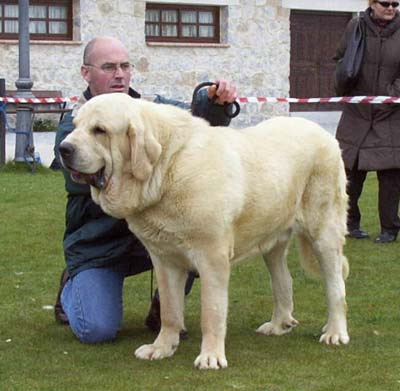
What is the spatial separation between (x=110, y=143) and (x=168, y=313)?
1.14 metres

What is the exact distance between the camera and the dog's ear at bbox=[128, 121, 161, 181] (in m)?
5.19

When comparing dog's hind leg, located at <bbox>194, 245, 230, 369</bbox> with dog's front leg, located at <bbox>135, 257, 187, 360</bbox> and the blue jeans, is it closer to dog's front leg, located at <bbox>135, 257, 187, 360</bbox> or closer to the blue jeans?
dog's front leg, located at <bbox>135, 257, 187, 360</bbox>

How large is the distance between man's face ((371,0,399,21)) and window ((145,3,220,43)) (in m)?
13.7

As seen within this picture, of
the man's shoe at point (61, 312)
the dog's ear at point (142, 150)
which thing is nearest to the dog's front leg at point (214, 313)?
the dog's ear at point (142, 150)

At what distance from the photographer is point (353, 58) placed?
995cm

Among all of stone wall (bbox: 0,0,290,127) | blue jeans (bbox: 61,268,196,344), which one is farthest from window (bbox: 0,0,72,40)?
blue jeans (bbox: 61,268,196,344)

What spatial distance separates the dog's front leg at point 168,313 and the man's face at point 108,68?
41.7 inches

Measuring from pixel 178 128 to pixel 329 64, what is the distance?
2047 centimetres

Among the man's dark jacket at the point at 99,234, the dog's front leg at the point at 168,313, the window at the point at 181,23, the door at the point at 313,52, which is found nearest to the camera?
the dog's front leg at the point at 168,313

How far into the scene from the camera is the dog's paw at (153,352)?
5816 millimetres

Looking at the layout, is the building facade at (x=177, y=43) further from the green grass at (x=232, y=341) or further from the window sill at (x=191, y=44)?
the green grass at (x=232, y=341)

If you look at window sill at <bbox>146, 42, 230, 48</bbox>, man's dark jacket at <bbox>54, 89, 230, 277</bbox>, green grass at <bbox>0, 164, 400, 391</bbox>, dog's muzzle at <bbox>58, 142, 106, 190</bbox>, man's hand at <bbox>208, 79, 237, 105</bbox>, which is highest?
window sill at <bbox>146, 42, 230, 48</bbox>

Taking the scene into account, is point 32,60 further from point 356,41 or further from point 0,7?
point 356,41

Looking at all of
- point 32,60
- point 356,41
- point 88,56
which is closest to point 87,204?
point 88,56
